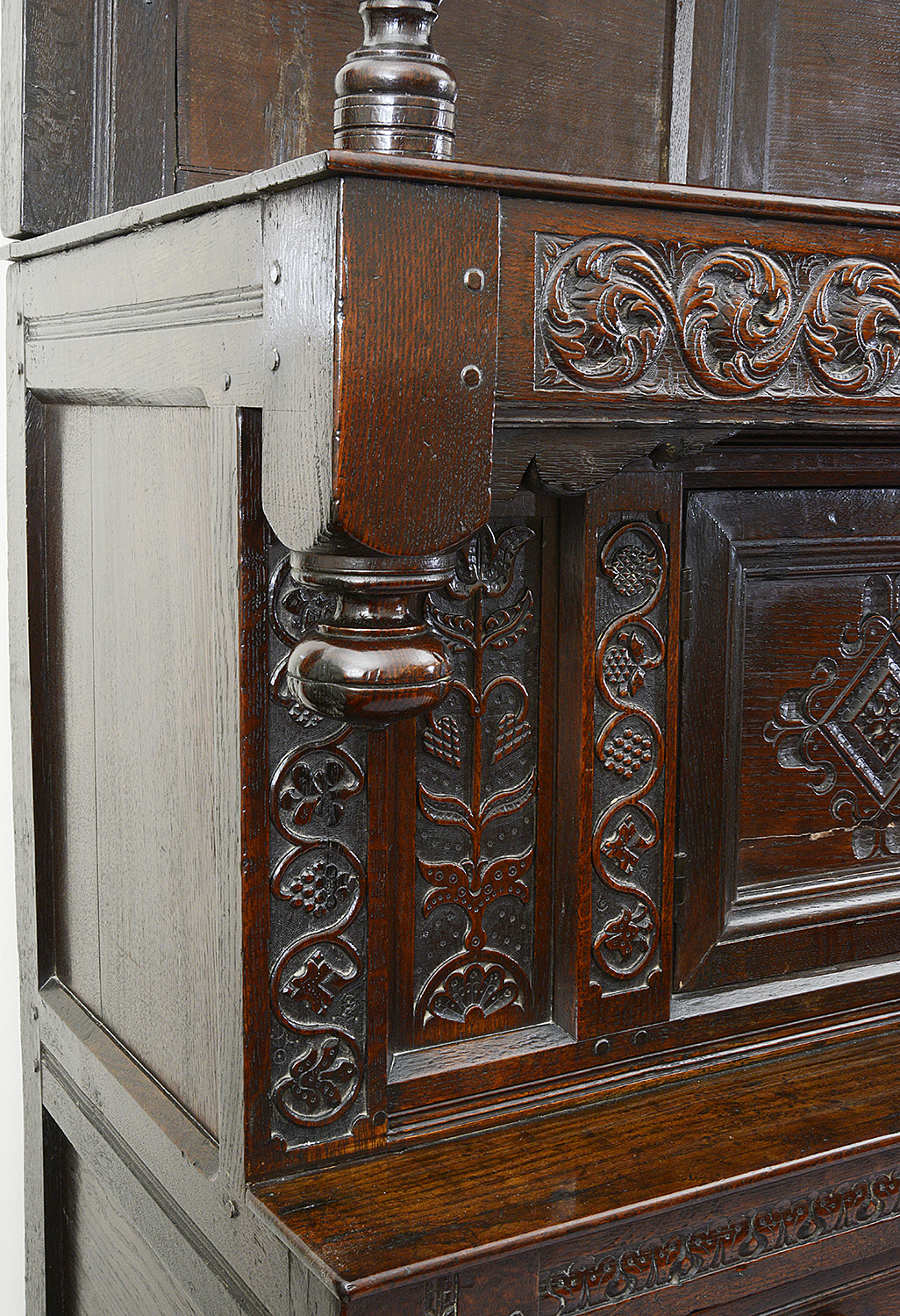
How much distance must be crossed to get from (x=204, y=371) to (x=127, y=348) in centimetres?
16

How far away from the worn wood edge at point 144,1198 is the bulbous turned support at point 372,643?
450 mm

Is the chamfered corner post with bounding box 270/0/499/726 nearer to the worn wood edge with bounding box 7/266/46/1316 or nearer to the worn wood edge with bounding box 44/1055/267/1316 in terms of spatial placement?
the worn wood edge with bounding box 44/1055/267/1316

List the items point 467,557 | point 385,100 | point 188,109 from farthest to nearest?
point 188,109 → point 467,557 → point 385,100

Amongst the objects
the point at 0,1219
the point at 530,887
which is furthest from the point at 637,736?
the point at 0,1219

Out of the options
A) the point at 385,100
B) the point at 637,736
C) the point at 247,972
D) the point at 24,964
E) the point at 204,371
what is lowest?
the point at 24,964

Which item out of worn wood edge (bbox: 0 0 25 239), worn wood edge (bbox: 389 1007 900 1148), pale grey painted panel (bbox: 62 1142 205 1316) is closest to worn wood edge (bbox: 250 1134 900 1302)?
worn wood edge (bbox: 389 1007 900 1148)

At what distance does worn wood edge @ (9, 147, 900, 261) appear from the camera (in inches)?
26.4

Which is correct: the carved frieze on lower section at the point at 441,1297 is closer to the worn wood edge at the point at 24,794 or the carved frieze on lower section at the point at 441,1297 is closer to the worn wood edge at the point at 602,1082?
the worn wood edge at the point at 602,1082

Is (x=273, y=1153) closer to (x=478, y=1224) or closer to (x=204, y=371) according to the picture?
(x=478, y=1224)

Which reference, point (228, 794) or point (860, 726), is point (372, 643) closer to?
point (228, 794)

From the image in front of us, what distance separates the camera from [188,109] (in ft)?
3.68

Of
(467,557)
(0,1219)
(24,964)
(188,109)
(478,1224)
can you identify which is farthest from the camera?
(0,1219)

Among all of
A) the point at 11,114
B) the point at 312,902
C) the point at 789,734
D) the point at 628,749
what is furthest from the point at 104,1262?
the point at 11,114

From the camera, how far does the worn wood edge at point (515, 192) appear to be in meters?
0.67
